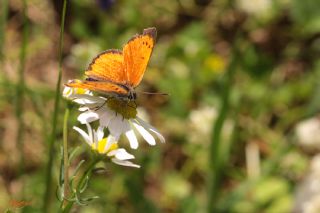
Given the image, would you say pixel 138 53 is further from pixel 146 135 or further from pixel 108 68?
pixel 146 135

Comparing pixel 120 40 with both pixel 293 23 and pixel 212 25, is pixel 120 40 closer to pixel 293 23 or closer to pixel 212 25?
pixel 212 25

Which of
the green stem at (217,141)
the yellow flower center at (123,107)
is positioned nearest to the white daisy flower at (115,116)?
the yellow flower center at (123,107)

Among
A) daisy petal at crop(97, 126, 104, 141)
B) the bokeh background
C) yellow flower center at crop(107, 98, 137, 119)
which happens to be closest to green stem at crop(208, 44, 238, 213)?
the bokeh background

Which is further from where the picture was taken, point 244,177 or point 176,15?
point 176,15

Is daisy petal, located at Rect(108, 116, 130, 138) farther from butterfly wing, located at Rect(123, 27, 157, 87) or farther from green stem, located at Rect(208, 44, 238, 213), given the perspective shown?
green stem, located at Rect(208, 44, 238, 213)

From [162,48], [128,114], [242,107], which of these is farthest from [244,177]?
[128,114]

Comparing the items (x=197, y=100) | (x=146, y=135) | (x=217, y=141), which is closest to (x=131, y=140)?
(x=146, y=135)

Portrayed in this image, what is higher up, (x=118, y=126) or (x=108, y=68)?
(x=108, y=68)
